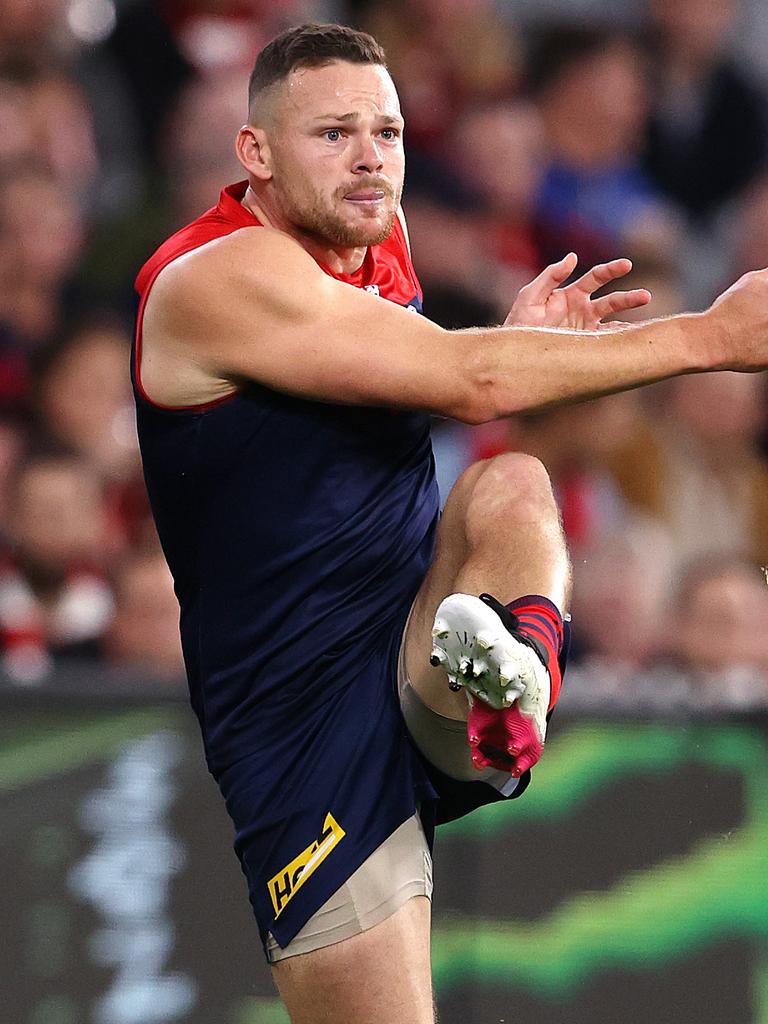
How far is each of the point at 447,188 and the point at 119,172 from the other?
1.25 m

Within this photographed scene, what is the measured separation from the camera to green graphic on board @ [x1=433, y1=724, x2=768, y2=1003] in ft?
15.0

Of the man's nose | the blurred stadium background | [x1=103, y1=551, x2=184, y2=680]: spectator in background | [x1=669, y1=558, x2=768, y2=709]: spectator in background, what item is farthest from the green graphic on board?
the man's nose

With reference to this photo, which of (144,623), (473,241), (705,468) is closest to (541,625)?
(144,623)

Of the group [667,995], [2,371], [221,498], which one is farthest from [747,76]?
[221,498]

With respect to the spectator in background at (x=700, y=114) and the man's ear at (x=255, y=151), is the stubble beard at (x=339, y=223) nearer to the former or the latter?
the man's ear at (x=255, y=151)

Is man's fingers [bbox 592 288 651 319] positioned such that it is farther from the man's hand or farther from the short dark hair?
the short dark hair

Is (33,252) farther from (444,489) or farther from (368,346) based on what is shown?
(368,346)

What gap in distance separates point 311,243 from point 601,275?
0.62 meters

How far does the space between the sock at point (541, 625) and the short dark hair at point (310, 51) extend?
1.12 metres

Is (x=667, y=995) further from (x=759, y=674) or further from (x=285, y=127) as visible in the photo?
(x=285, y=127)

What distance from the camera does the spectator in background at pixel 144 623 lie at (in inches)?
Answer: 201

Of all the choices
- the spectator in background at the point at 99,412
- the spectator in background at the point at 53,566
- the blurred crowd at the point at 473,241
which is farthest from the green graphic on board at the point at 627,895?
the spectator in background at the point at 99,412

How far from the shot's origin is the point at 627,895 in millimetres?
4625

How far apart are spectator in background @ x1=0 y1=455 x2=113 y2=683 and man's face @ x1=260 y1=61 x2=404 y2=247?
7.29 ft
